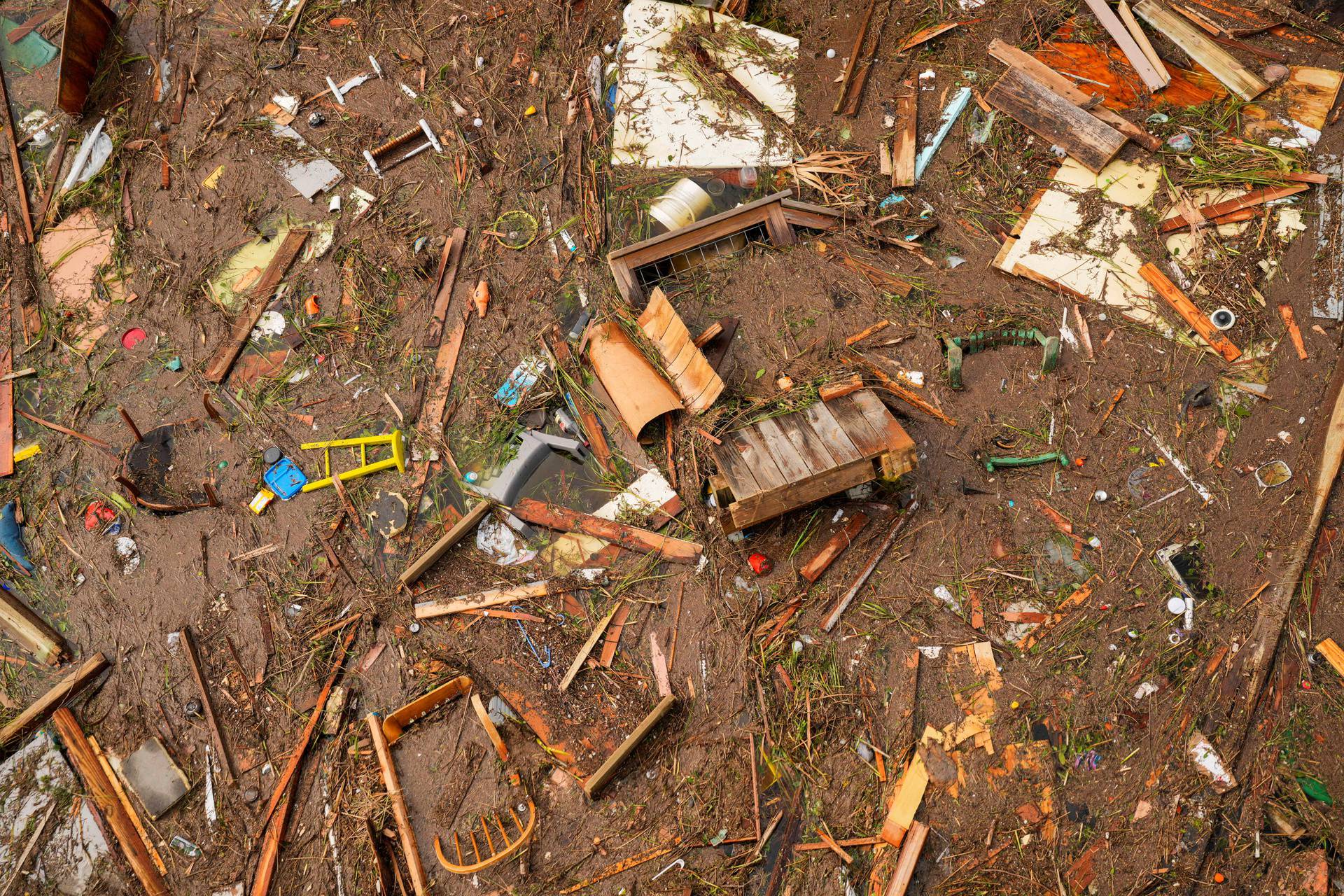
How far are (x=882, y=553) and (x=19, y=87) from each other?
7.79 m

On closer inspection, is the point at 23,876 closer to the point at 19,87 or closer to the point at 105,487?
the point at 105,487

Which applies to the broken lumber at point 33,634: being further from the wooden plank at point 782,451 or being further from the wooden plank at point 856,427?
the wooden plank at point 856,427

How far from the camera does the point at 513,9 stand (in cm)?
656

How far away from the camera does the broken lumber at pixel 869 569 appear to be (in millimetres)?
5172

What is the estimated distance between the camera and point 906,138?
20.1ft

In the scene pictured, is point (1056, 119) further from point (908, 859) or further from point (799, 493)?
point (908, 859)

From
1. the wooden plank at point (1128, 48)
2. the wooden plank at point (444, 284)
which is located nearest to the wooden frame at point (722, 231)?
the wooden plank at point (444, 284)

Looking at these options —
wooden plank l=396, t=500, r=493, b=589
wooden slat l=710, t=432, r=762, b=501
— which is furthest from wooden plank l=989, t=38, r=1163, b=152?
wooden plank l=396, t=500, r=493, b=589

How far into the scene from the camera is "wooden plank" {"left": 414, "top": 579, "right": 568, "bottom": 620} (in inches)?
208

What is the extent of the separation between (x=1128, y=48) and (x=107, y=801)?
8.79m

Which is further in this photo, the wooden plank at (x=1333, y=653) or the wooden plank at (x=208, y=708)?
the wooden plank at (x=208, y=708)

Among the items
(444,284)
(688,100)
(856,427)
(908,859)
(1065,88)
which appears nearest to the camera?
(908,859)

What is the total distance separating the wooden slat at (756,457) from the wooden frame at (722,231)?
4.61 feet

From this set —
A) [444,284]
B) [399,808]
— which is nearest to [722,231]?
[444,284]
